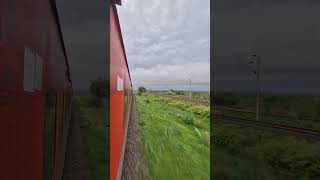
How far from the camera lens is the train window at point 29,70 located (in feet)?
3.38

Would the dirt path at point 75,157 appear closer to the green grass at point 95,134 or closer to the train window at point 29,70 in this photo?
the green grass at point 95,134

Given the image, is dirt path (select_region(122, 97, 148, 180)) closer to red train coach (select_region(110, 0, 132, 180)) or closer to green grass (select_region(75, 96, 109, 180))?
green grass (select_region(75, 96, 109, 180))

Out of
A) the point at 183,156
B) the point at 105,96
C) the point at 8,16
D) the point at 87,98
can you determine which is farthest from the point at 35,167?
the point at 183,156

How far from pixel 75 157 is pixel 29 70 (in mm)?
4419

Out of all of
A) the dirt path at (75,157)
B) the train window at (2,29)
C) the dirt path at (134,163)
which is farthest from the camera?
the dirt path at (134,163)

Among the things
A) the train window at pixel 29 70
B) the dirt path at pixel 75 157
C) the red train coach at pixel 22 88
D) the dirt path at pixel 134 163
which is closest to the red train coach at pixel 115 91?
the dirt path at pixel 75 157

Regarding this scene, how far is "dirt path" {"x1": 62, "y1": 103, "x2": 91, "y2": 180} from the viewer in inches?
178

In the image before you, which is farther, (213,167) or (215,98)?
(215,98)

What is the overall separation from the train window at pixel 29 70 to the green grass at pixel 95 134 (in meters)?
2.07

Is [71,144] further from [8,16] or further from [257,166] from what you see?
[257,166]

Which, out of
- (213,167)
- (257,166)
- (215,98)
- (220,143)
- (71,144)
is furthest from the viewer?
(215,98)

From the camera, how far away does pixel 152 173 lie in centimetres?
652

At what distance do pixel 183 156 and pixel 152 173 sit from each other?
2.38m

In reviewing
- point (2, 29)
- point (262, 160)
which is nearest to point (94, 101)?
point (2, 29)
